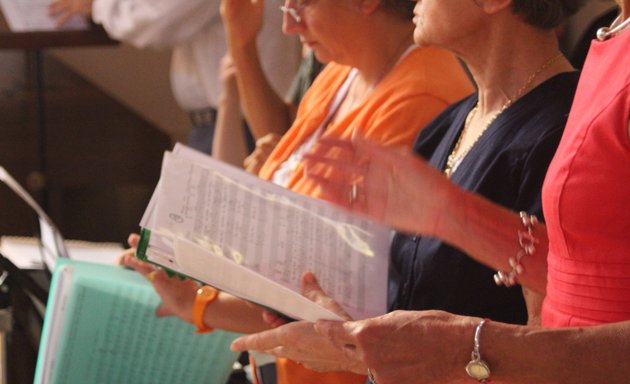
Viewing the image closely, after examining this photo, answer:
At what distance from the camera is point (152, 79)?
457 centimetres

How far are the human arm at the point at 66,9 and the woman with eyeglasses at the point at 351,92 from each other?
62.2 inches

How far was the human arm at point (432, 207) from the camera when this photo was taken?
115 centimetres

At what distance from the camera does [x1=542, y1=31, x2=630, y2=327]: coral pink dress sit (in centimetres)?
90

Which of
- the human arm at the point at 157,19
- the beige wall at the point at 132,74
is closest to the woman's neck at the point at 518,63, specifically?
the human arm at the point at 157,19

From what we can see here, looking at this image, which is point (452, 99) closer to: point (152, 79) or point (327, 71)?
point (327, 71)

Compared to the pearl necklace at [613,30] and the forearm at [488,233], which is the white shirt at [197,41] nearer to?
the forearm at [488,233]

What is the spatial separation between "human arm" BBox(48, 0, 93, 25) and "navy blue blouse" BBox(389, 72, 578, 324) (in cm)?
213

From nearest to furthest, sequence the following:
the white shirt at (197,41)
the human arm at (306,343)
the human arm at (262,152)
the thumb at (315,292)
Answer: the human arm at (306,343)
the thumb at (315,292)
the human arm at (262,152)
the white shirt at (197,41)

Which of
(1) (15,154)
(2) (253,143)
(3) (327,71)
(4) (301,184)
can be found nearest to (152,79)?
(1) (15,154)

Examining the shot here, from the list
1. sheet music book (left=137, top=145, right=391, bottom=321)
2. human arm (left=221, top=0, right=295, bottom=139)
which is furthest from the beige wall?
sheet music book (left=137, top=145, right=391, bottom=321)

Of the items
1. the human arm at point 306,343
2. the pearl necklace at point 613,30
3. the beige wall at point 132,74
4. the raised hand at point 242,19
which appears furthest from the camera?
the beige wall at point 132,74

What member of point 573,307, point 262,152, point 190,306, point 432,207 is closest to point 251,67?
point 262,152

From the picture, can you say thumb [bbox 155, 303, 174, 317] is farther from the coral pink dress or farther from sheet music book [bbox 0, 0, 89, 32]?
sheet music book [bbox 0, 0, 89, 32]

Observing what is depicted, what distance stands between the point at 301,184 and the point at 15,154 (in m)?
2.85
